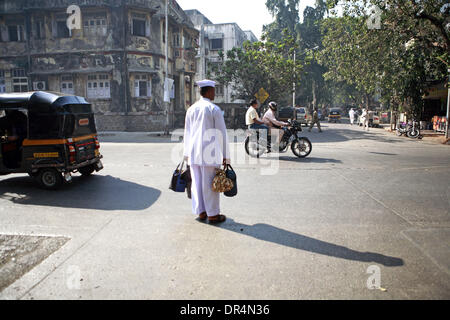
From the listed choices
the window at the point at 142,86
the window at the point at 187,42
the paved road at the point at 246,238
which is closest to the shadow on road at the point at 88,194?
the paved road at the point at 246,238

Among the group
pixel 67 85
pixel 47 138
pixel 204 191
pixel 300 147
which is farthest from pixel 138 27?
pixel 204 191

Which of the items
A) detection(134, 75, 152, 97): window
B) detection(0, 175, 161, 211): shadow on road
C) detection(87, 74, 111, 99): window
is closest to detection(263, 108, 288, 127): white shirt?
detection(0, 175, 161, 211): shadow on road

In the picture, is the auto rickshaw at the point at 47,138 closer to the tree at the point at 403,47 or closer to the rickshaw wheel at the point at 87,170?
the rickshaw wheel at the point at 87,170

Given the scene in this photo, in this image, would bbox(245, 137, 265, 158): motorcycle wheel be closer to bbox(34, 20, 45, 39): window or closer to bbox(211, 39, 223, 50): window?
bbox(34, 20, 45, 39): window

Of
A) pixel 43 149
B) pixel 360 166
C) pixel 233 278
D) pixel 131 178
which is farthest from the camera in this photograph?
pixel 360 166

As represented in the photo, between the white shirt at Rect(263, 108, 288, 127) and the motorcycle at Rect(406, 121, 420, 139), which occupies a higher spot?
the white shirt at Rect(263, 108, 288, 127)

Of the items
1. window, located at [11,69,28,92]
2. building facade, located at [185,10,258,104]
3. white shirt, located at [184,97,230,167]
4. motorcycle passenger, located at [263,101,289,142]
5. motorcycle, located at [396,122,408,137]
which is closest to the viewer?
white shirt, located at [184,97,230,167]

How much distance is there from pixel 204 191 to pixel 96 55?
22.5 m

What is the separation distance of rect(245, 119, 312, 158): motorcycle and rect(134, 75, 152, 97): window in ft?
48.9

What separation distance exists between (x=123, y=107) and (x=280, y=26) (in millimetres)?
33454

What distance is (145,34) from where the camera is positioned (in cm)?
2530

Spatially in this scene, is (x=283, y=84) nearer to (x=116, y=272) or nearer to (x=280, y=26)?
(x=280, y=26)

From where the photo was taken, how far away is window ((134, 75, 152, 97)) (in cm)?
2489

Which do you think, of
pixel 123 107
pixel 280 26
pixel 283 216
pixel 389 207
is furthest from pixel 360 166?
pixel 280 26
